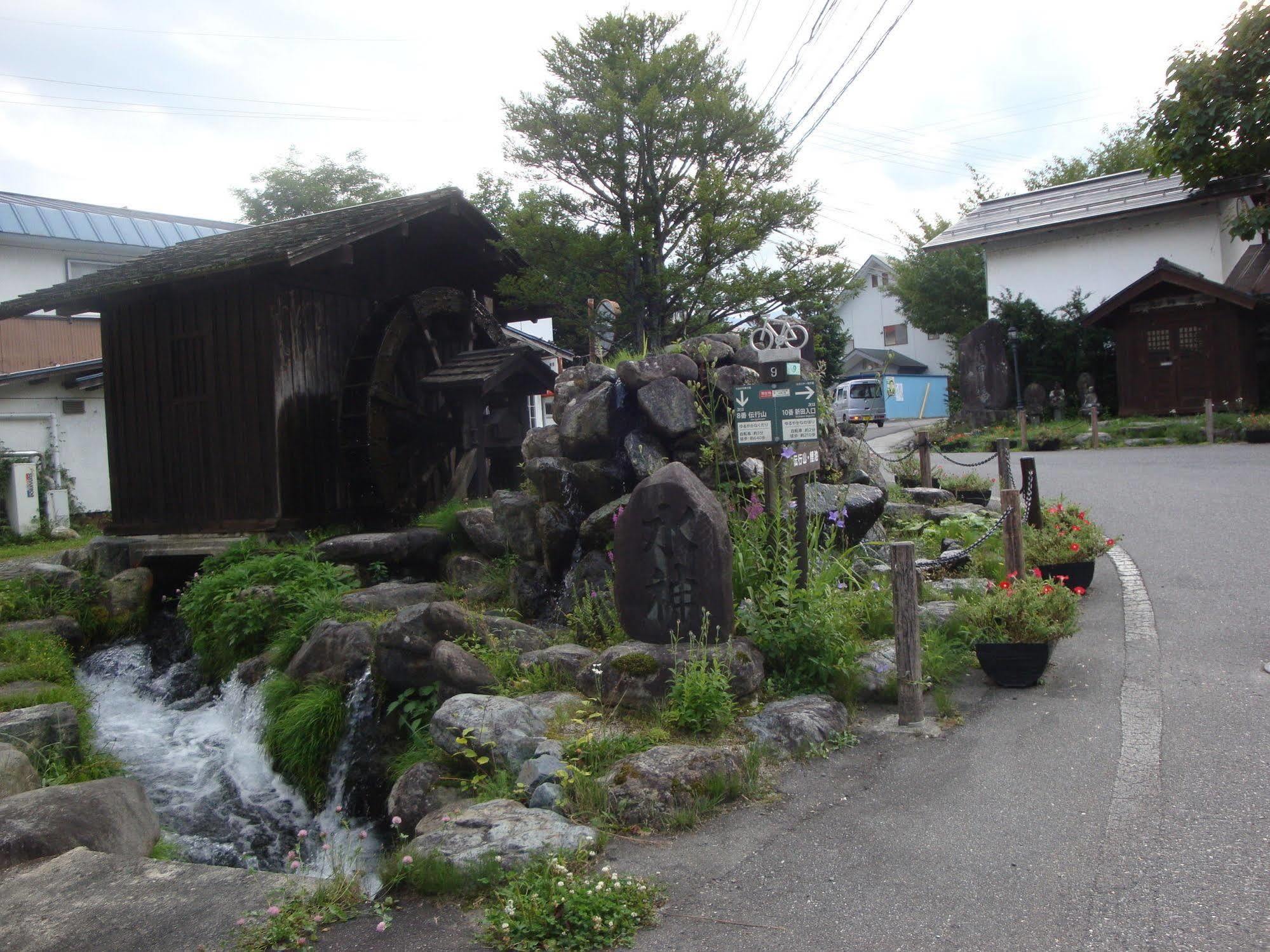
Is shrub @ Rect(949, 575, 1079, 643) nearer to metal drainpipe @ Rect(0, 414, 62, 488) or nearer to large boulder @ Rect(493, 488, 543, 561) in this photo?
large boulder @ Rect(493, 488, 543, 561)

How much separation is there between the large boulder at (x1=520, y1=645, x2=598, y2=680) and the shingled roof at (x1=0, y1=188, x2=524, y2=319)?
627 centimetres

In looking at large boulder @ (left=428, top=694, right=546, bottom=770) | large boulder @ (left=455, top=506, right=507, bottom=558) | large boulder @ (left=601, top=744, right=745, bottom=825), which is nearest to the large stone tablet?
large boulder @ (left=428, top=694, right=546, bottom=770)

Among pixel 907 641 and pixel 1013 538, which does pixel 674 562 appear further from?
pixel 1013 538

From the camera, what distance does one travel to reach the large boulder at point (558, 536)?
9.21 m

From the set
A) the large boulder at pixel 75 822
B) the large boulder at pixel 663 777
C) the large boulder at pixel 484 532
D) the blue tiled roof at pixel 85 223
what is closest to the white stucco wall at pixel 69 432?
the blue tiled roof at pixel 85 223

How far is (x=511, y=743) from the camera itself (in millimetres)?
5824

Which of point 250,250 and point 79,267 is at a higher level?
point 79,267

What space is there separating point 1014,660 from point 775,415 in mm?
2399

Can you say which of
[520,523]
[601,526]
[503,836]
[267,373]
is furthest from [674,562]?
[267,373]

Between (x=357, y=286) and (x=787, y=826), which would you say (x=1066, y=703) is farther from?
(x=357, y=286)

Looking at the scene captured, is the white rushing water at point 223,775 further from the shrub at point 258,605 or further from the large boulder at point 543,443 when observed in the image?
the large boulder at point 543,443

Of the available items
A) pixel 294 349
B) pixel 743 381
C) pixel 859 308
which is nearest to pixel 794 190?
pixel 743 381

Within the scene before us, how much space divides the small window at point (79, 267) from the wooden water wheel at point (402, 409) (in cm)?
1433

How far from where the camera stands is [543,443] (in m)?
9.84
